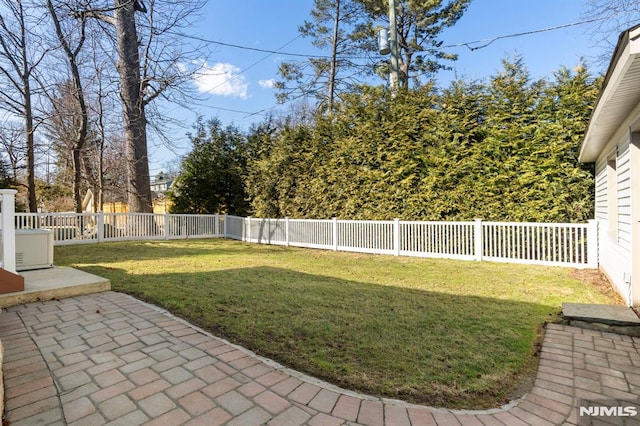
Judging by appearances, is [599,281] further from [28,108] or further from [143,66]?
[28,108]

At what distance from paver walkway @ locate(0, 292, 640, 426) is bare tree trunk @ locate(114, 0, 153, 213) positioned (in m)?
10.5

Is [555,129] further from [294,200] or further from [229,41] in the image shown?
[229,41]

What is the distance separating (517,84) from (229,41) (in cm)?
952

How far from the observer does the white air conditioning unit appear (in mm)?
4949

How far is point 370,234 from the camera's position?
8695 mm

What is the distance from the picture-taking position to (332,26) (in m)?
15.2

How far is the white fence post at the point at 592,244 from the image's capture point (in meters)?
5.69

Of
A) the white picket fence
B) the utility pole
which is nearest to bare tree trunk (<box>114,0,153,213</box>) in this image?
the white picket fence

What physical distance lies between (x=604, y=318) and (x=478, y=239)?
3809 millimetres

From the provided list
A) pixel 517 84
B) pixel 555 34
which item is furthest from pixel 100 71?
pixel 555 34

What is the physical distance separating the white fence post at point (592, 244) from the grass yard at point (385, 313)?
461 millimetres

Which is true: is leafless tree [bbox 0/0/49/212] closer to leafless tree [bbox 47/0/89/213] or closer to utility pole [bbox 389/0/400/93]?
leafless tree [bbox 47/0/89/213]

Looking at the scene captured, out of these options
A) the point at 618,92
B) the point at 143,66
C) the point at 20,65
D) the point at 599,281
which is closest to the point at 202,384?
the point at 618,92

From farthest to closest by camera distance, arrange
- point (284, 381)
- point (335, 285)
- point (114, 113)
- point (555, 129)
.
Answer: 1. point (114, 113)
2. point (555, 129)
3. point (335, 285)
4. point (284, 381)
